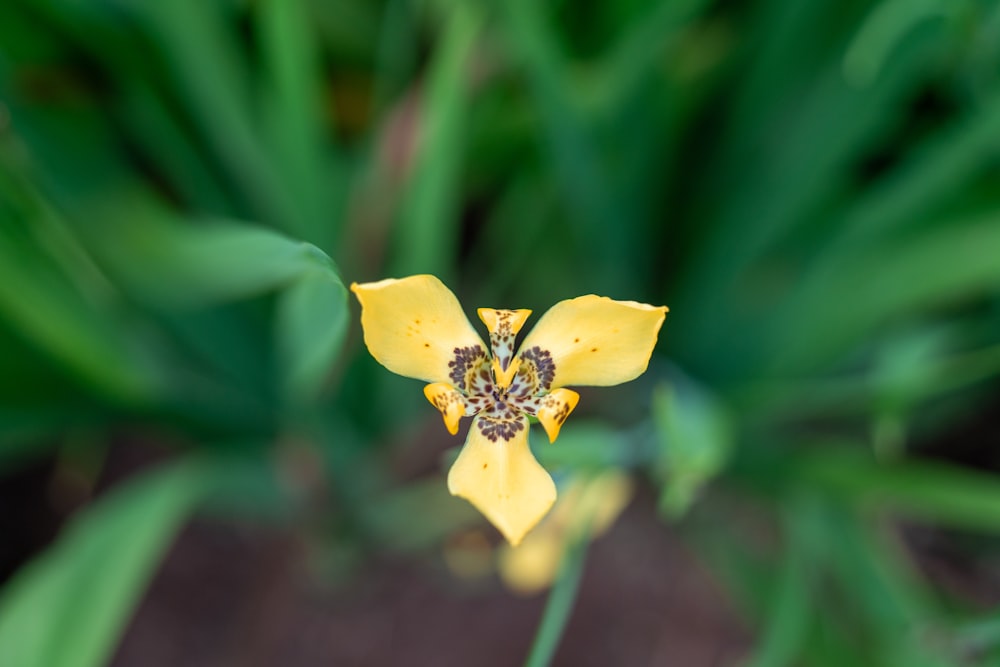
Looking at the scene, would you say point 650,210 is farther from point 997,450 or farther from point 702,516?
point 997,450

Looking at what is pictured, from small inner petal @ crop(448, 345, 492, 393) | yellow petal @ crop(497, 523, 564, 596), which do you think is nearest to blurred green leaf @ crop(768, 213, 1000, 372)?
yellow petal @ crop(497, 523, 564, 596)

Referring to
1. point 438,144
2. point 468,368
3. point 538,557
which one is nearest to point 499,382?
point 468,368

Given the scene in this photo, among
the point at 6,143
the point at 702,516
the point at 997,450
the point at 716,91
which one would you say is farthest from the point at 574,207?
the point at 997,450

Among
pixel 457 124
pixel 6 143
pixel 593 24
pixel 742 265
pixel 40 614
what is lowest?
pixel 40 614

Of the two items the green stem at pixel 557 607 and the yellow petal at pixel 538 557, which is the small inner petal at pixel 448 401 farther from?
the yellow petal at pixel 538 557

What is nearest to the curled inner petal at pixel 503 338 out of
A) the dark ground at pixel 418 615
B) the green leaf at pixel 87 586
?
the green leaf at pixel 87 586
